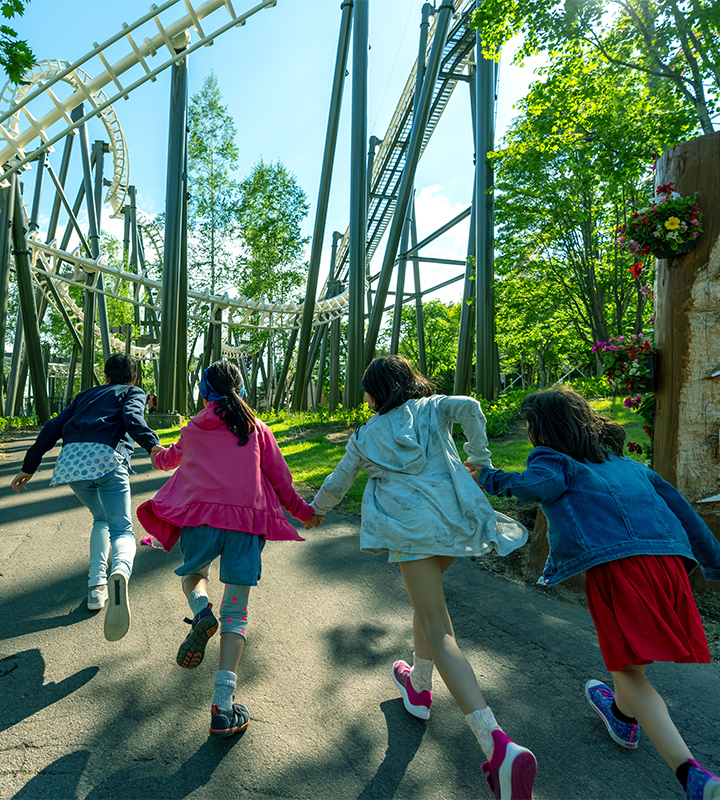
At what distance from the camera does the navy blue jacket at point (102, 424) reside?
3.44m

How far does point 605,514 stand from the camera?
2059 millimetres

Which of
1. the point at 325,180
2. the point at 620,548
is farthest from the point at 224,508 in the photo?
the point at 325,180

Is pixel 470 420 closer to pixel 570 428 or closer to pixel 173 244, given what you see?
pixel 570 428

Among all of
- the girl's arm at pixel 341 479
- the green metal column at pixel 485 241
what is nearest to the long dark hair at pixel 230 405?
the girl's arm at pixel 341 479

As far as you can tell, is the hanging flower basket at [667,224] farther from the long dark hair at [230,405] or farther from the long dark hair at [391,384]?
the long dark hair at [230,405]

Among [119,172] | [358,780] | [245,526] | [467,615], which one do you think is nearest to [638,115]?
[467,615]

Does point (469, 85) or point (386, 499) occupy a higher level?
point (469, 85)

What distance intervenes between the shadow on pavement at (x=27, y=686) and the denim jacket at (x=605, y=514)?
7.29 ft

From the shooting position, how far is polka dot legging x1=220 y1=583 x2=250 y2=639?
2391mm

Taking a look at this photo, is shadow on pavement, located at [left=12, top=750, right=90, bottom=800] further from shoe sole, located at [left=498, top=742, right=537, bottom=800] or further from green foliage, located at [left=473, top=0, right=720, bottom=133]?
green foliage, located at [left=473, top=0, right=720, bottom=133]

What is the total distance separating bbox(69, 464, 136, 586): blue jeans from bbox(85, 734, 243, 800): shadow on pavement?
150 cm

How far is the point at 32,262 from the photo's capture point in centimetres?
2027

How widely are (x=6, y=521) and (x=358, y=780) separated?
16.1ft

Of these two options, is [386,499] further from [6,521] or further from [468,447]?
[6,521]
